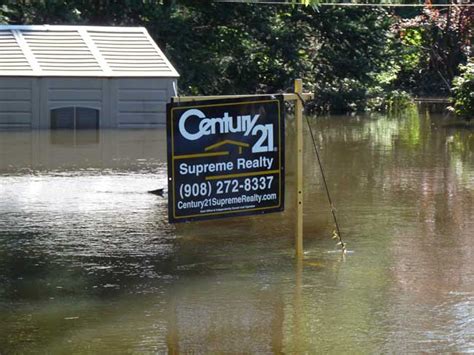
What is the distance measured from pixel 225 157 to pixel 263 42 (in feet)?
64.3

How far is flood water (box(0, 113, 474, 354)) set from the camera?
6.67 meters

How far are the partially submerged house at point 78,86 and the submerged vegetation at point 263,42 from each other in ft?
13.7

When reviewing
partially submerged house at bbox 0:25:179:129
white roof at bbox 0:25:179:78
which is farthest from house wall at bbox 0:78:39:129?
white roof at bbox 0:25:179:78

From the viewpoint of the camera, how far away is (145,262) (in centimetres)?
884

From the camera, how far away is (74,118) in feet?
68.3

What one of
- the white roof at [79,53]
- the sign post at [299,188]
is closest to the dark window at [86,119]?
the white roof at [79,53]

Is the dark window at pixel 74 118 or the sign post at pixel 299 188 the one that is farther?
the dark window at pixel 74 118

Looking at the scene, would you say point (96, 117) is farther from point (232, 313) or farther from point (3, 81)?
point (232, 313)

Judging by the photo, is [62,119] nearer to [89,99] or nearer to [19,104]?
[89,99]

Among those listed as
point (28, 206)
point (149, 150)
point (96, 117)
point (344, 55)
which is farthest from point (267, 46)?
point (28, 206)

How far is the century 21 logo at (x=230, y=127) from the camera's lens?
8359 millimetres

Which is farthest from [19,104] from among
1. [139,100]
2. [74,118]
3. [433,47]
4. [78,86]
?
[433,47]

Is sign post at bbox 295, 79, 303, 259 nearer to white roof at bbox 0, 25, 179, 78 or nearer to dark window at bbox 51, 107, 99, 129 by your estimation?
white roof at bbox 0, 25, 179, 78

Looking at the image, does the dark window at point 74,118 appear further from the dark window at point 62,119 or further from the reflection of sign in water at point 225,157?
the reflection of sign in water at point 225,157
